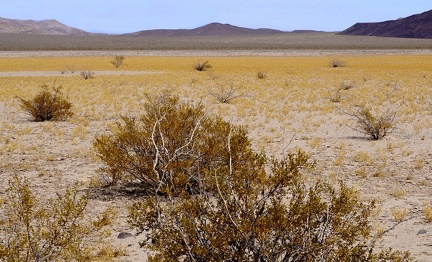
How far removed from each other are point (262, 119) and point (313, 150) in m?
4.82

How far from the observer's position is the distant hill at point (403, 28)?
150 meters

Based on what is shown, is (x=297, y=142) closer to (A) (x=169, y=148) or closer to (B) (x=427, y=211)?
(A) (x=169, y=148)

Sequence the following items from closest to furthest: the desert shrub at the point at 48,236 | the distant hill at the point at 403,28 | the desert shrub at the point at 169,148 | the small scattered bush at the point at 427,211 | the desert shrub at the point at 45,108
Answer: the desert shrub at the point at 48,236
the small scattered bush at the point at 427,211
the desert shrub at the point at 169,148
the desert shrub at the point at 45,108
the distant hill at the point at 403,28

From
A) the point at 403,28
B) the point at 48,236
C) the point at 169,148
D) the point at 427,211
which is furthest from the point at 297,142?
the point at 403,28

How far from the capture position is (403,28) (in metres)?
158

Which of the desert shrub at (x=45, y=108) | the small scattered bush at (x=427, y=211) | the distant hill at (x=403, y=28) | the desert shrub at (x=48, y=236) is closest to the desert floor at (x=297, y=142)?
the small scattered bush at (x=427, y=211)

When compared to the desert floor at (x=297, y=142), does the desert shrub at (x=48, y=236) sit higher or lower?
higher

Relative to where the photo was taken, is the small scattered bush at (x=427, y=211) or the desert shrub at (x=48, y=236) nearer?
the desert shrub at (x=48, y=236)

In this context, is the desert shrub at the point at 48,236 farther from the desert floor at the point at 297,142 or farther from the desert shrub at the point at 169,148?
the desert shrub at the point at 169,148

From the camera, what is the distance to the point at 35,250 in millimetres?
4172

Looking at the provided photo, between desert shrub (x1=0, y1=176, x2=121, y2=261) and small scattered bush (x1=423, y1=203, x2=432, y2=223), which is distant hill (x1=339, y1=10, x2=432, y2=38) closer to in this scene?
small scattered bush (x1=423, y1=203, x2=432, y2=223)

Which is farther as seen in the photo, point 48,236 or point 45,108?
point 45,108

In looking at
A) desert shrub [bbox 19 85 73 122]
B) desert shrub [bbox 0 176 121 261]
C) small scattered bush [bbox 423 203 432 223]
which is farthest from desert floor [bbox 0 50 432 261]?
desert shrub [bbox 0 176 121 261]

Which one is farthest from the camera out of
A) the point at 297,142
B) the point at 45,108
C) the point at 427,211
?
the point at 45,108
